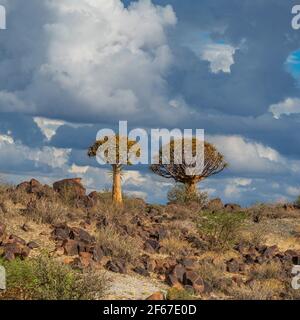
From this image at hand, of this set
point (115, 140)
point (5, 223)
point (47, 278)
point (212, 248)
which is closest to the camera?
point (47, 278)

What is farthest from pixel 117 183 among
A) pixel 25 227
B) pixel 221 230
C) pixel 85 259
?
pixel 85 259

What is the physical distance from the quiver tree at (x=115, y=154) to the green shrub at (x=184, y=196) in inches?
197

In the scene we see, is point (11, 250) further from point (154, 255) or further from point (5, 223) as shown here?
point (154, 255)

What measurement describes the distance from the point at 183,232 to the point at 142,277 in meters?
6.79

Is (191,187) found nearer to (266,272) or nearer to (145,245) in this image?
(145,245)

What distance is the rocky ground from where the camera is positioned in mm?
14586

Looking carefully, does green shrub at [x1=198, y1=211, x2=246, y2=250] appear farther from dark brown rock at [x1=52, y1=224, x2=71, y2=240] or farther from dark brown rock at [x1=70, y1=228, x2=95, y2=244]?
dark brown rock at [x1=52, y1=224, x2=71, y2=240]

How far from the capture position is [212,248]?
65.8ft

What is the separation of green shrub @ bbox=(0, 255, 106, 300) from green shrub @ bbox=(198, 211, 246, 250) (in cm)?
849

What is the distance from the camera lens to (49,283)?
39.5 feet

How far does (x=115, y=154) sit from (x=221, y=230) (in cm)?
784

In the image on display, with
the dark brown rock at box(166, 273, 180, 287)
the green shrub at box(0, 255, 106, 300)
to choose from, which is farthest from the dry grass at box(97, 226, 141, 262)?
the green shrub at box(0, 255, 106, 300)
